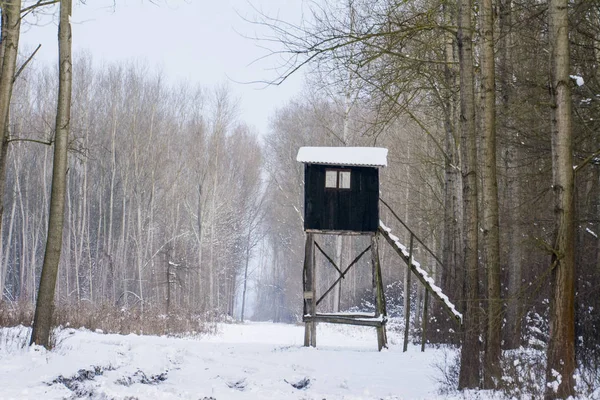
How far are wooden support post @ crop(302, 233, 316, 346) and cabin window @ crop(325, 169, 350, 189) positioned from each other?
4.65 ft

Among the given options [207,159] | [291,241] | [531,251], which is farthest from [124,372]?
[291,241]

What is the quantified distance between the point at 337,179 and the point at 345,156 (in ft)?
2.01

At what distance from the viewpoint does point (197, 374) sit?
1057 centimetres

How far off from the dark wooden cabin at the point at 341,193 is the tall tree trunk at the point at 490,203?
25.6ft

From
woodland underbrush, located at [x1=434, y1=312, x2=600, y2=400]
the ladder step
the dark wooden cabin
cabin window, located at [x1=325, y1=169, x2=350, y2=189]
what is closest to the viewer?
woodland underbrush, located at [x1=434, y1=312, x2=600, y2=400]

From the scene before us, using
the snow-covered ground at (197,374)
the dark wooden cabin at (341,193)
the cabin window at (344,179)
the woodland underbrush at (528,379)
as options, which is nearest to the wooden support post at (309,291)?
the dark wooden cabin at (341,193)

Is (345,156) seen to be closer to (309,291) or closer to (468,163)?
(309,291)

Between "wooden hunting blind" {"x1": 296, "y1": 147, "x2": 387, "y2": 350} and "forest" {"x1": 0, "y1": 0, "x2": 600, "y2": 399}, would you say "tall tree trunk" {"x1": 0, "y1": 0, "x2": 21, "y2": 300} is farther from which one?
"wooden hunting blind" {"x1": 296, "y1": 147, "x2": 387, "y2": 350}

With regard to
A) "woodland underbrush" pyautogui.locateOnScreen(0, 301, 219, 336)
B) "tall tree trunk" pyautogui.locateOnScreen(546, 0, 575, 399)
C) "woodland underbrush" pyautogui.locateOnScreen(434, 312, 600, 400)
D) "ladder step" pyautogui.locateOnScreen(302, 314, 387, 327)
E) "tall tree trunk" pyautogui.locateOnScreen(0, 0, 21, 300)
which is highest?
"tall tree trunk" pyautogui.locateOnScreen(0, 0, 21, 300)

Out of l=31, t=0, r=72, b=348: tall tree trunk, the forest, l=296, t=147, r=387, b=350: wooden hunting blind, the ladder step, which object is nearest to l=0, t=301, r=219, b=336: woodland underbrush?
the forest

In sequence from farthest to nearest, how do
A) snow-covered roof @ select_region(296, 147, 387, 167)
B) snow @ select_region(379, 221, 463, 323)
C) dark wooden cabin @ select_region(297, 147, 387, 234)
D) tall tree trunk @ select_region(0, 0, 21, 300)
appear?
1. dark wooden cabin @ select_region(297, 147, 387, 234)
2. snow-covered roof @ select_region(296, 147, 387, 167)
3. snow @ select_region(379, 221, 463, 323)
4. tall tree trunk @ select_region(0, 0, 21, 300)

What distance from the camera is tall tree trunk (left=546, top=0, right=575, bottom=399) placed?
6.71 metres

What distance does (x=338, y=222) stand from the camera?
1656 centimetres

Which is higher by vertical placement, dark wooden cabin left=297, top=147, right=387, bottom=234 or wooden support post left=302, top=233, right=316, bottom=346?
dark wooden cabin left=297, top=147, right=387, bottom=234
